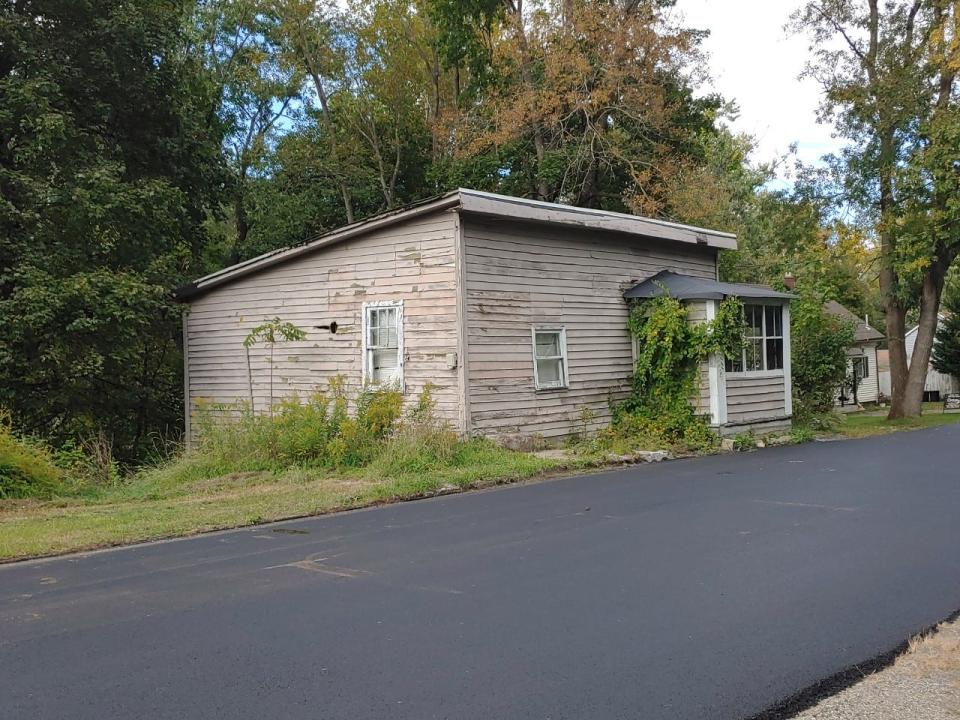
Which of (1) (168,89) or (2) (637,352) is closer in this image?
(2) (637,352)

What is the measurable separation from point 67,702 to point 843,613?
4.68 meters

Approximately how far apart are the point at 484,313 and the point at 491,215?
1.74m

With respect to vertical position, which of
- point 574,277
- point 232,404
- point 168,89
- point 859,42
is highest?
point 859,42

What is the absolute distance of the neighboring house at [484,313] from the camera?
15.1m

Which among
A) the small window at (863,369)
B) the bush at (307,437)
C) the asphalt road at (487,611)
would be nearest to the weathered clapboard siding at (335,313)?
the bush at (307,437)

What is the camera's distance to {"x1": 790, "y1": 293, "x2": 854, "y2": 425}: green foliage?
20906 mm

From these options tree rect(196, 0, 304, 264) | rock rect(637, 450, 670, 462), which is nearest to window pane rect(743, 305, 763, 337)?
rock rect(637, 450, 670, 462)

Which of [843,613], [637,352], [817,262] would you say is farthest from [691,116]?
[843,613]

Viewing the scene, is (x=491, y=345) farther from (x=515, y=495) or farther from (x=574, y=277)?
(x=515, y=495)

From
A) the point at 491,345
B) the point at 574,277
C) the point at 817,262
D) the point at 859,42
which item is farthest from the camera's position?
the point at 859,42

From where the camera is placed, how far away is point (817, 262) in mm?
24500

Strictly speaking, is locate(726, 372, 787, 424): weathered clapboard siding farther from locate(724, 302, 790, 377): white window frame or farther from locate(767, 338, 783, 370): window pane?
locate(767, 338, 783, 370): window pane

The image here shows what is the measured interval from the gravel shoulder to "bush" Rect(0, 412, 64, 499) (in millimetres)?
10878

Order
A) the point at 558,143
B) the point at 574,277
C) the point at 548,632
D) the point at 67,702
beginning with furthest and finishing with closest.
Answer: the point at 558,143 → the point at 574,277 → the point at 548,632 → the point at 67,702
